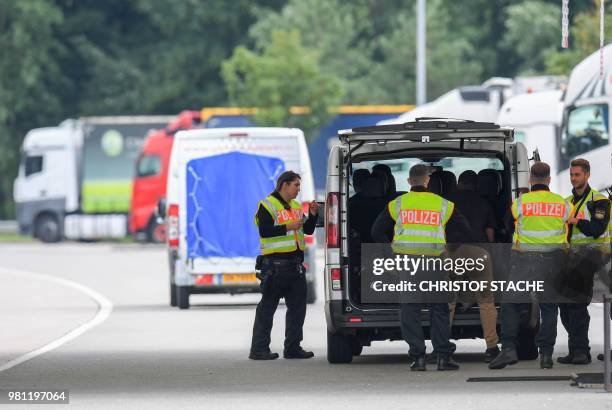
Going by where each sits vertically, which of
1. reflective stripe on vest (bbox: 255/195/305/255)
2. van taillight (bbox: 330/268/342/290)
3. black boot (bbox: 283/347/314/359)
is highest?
reflective stripe on vest (bbox: 255/195/305/255)

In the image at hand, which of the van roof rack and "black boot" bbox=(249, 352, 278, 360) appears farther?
"black boot" bbox=(249, 352, 278, 360)

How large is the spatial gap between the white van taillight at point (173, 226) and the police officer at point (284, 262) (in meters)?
7.38

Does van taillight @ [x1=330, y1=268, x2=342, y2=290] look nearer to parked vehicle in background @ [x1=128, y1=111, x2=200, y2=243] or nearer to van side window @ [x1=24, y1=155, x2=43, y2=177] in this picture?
parked vehicle in background @ [x1=128, y1=111, x2=200, y2=243]

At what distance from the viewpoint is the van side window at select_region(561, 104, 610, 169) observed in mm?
28688

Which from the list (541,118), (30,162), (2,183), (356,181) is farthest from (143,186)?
(356,181)

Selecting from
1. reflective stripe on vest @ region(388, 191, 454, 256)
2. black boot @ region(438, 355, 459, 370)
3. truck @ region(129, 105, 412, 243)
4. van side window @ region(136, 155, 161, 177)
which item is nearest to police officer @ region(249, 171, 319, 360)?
reflective stripe on vest @ region(388, 191, 454, 256)

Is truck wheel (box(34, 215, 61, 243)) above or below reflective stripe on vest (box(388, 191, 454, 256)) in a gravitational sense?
below

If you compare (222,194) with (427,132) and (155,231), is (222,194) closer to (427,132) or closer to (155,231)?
(427,132)

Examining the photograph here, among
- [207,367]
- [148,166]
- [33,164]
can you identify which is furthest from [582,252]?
[33,164]

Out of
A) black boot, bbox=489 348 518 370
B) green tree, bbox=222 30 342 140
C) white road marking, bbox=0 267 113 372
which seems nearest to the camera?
black boot, bbox=489 348 518 370

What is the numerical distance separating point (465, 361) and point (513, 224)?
132 cm

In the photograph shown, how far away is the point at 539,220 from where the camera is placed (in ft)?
50.5

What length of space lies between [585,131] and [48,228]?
26.8 m

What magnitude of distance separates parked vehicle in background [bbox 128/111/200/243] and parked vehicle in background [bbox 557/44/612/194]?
18.8 meters
